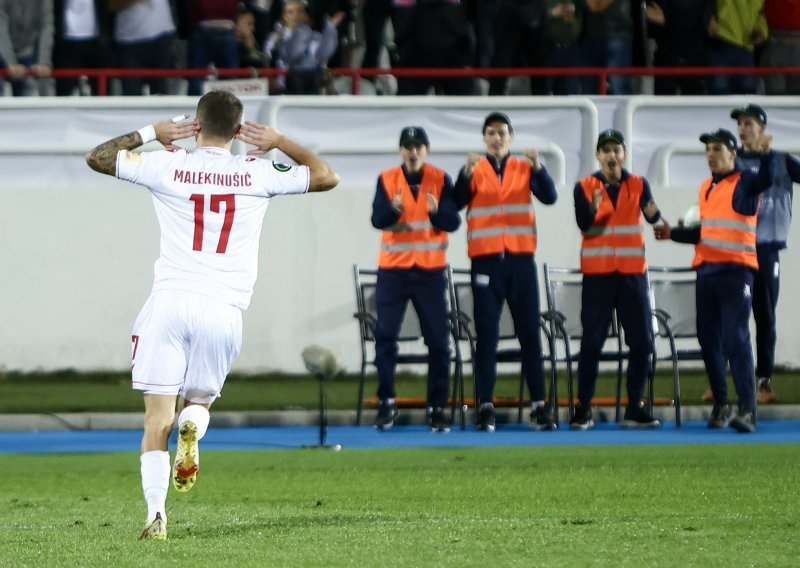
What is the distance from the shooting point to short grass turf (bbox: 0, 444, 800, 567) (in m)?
8.04

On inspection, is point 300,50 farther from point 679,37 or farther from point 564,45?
point 679,37

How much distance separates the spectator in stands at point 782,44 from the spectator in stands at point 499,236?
741cm

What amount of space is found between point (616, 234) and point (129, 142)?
7090 millimetres

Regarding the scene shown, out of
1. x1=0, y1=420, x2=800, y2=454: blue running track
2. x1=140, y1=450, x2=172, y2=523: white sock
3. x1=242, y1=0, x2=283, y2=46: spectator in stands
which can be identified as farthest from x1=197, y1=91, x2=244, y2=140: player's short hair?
x1=242, y1=0, x2=283, y2=46: spectator in stands

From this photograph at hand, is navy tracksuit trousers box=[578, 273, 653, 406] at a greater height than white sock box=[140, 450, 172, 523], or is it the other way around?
navy tracksuit trousers box=[578, 273, 653, 406]

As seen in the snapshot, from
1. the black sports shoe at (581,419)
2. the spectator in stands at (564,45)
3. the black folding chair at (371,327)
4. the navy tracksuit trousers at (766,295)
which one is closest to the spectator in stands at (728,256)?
the black sports shoe at (581,419)

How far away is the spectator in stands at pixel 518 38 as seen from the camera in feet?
70.3

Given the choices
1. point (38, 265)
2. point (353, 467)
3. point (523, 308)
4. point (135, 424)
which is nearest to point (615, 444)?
point (523, 308)

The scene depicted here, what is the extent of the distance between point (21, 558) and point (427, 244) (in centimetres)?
791

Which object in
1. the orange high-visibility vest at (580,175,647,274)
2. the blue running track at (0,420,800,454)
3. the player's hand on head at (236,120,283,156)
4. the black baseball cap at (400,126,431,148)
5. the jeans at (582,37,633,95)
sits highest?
the jeans at (582,37,633,95)

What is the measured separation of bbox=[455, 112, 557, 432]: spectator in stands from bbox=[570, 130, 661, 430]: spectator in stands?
0.43 meters

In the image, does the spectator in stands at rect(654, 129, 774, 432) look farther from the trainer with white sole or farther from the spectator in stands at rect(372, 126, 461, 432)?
the trainer with white sole

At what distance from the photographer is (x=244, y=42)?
70.3 ft

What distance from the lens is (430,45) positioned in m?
21.4
